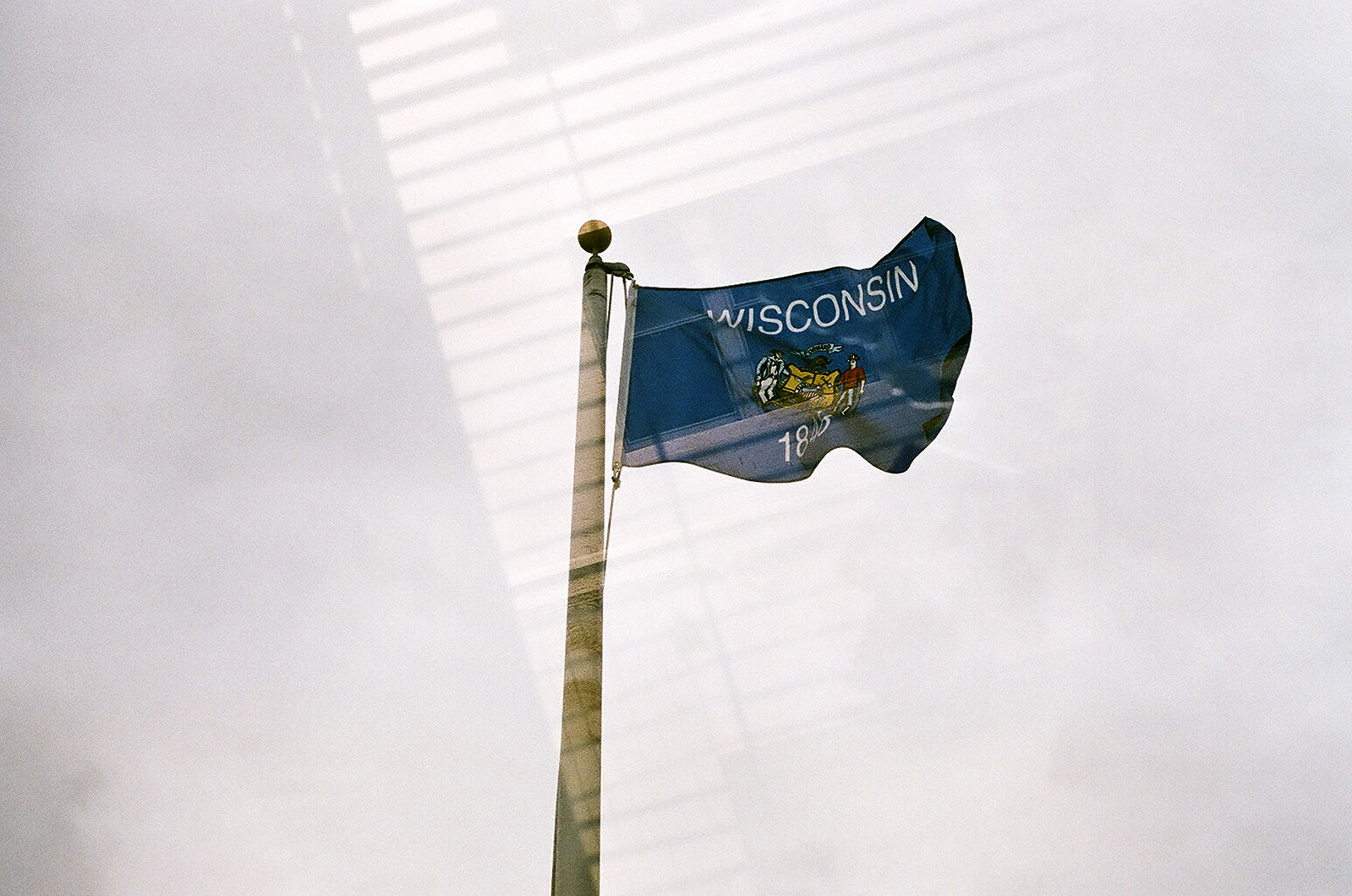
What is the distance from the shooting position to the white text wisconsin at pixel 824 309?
27.2 ft

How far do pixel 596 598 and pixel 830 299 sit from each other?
132 inches

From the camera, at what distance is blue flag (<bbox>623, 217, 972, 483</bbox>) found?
25.9 feet

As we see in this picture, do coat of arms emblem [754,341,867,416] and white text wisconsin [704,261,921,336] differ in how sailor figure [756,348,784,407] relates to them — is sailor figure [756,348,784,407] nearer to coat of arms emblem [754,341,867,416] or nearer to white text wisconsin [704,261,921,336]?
Answer: coat of arms emblem [754,341,867,416]

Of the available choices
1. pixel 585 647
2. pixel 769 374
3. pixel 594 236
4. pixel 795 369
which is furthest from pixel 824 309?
pixel 585 647

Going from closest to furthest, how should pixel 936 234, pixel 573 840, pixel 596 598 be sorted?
pixel 573 840
pixel 596 598
pixel 936 234

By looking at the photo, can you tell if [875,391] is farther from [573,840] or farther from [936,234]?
[573,840]

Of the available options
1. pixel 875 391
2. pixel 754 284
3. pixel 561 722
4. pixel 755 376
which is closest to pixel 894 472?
pixel 875 391

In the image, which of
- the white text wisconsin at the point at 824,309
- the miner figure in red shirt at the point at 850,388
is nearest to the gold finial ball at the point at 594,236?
the white text wisconsin at the point at 824,309

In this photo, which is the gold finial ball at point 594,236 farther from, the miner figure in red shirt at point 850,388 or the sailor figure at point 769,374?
the miner figure in red shirt at point 850,388

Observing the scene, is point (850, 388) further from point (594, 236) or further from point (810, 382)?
point (594, 236)

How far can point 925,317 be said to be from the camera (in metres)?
8.68

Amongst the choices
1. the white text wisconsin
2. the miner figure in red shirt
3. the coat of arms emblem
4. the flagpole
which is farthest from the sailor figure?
the flagpole

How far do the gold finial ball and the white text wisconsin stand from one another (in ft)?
3.57

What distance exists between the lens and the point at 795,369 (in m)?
8.23
